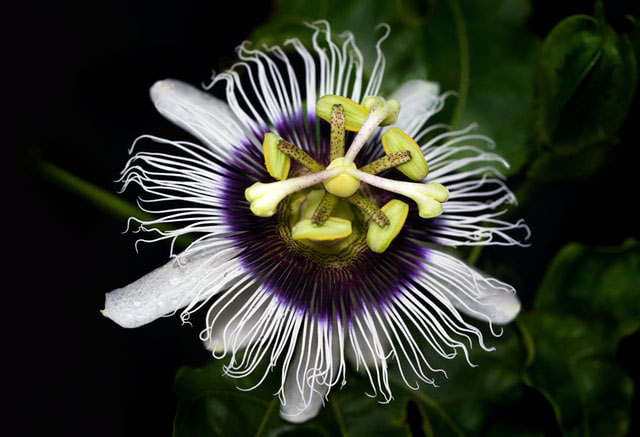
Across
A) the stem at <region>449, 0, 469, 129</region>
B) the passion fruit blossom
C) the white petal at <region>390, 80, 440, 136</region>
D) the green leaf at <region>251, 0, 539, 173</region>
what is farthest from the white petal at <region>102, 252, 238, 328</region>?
the stem at <region>449, 0, 469, 129</region>

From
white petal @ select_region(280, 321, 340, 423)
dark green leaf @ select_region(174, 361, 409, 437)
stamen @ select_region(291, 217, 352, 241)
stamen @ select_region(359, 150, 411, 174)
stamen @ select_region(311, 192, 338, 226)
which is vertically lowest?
dark green leaf @ select_region(174, 361, 409, 437)

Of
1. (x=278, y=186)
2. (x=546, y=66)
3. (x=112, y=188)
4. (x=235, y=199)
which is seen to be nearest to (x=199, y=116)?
(x=235, y=199)

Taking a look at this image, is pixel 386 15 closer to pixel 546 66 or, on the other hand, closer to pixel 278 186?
pixel 546 66

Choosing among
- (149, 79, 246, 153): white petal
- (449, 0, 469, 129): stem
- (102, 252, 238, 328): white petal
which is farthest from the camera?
(449, 0, 469, 129): stem

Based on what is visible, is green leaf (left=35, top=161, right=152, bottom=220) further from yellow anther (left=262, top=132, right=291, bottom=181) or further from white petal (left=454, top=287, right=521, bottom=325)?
white petal (left=454, top=287, right=521, bottom=325)

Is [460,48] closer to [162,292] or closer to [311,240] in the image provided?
[311,240]

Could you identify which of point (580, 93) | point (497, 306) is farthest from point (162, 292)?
point (580, 93)

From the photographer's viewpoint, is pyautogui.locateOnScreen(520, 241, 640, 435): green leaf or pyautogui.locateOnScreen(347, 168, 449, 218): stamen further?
pyautogui.locateOnScreen(520, 241, 640, 435): green leaf
